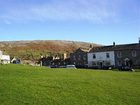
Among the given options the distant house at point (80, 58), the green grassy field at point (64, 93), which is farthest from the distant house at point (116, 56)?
the green grassy field at point (64, 93)

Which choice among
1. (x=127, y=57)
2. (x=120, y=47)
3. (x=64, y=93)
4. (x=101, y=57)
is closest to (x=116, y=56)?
(x=120, y=47)

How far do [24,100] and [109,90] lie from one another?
1158 cm

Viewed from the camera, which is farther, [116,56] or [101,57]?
[101,57]

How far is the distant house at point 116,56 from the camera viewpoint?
10938 cm

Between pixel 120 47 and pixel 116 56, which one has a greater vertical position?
pixel 120 47

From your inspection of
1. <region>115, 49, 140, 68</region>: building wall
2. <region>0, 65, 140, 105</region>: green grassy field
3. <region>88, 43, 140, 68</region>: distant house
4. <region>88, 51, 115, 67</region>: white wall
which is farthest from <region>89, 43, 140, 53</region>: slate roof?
<region>0, 65, 140, 105</region>: green grassy field

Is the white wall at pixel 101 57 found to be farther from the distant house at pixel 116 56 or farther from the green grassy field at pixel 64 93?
the green grassy field at pixel 64 93

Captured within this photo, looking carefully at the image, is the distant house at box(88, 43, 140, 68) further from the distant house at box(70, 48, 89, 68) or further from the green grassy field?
the green grassy field

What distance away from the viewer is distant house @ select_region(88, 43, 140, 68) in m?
109

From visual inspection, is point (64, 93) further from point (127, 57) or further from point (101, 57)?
point (101, 57)

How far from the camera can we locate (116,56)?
11469 centimetres

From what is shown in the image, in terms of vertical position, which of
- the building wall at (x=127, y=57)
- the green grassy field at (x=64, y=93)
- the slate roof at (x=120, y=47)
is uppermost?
the slate roof at (x=120, y=47)

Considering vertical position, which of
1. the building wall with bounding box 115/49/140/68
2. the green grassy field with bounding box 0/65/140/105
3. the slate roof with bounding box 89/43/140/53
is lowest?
the green grassy field with bounding box 0/65/140/105

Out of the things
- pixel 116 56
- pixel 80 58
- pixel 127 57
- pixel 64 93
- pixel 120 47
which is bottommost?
pixel 64 93
